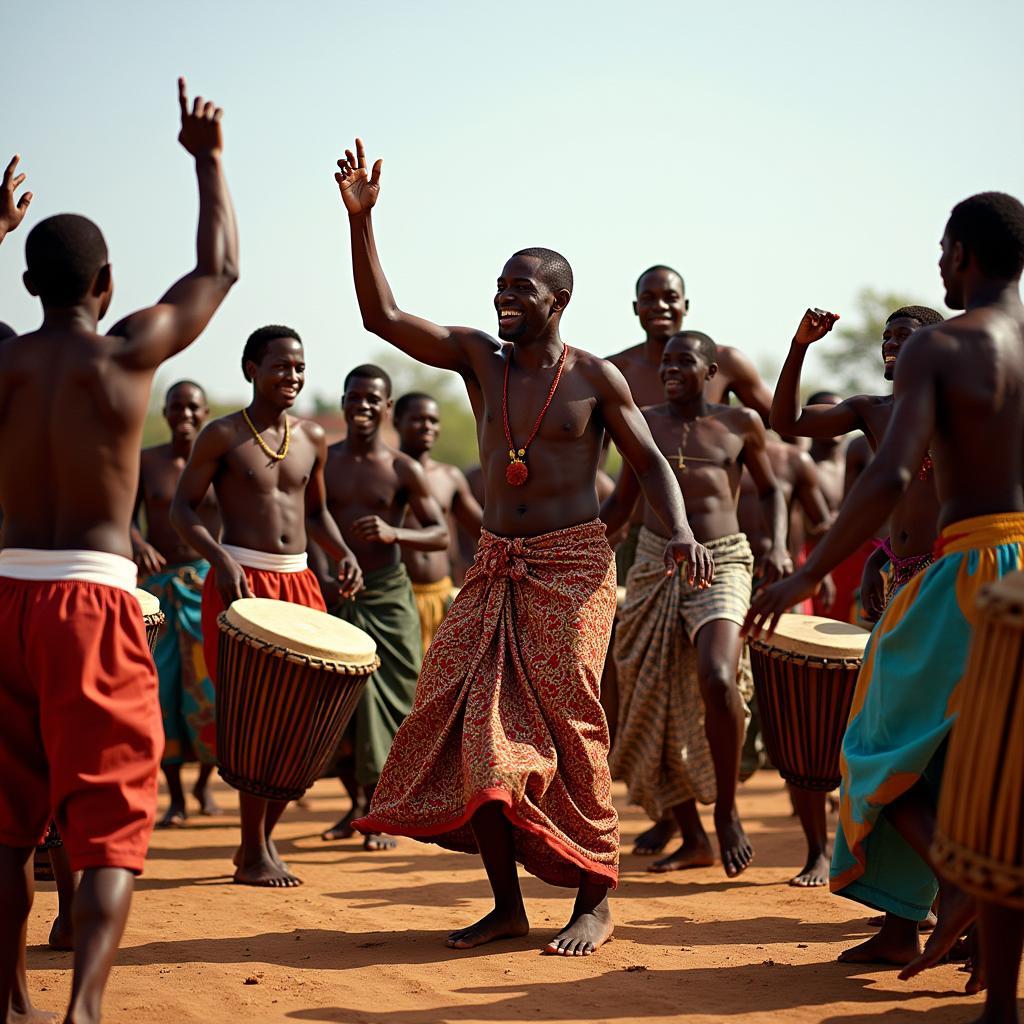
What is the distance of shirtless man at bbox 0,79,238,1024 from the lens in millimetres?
3926

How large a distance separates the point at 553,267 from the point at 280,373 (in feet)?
6.92

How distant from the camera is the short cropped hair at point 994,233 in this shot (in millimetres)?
4375

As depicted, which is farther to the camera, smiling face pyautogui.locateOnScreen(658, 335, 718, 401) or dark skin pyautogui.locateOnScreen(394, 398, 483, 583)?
dark skin pyautogui.locateOnScreen(394, 398, 483, 583)

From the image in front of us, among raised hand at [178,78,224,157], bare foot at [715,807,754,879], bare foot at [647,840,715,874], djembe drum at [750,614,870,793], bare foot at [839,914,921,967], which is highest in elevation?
raised hand at [178,78,224,157]

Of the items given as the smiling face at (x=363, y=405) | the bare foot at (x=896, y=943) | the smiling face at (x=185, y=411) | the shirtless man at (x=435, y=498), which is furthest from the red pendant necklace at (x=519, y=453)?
the smiling face at (x=185, y=411)

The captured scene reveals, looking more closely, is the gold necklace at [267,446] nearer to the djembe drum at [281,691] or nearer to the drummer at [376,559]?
the djembe drum at [281,691]

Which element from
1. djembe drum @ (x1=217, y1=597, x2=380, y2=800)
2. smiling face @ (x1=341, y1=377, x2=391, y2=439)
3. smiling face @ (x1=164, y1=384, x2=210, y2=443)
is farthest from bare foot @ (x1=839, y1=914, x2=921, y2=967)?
smiling face @ (x1=164, y1=384, x2=210, y2=443)

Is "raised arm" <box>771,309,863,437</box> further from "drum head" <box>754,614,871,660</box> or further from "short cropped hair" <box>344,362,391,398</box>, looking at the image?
"short cropped hair" <box>344,362,391,398</box>

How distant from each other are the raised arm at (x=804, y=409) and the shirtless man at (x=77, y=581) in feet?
8.07

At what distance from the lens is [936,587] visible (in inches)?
173

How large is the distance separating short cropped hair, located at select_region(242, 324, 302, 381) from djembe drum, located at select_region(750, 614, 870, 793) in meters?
2.89

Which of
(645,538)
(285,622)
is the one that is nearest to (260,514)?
(285,622)

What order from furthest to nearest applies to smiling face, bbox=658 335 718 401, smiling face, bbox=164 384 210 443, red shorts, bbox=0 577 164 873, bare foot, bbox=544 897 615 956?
smiling face, bbox=164 384 210 443 → smiling face, bbox=658 335 718 401 → bare foot, bbox=544 897 615 956 → red shorts, bbox=0 577 164 873

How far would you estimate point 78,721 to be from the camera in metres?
3.93
